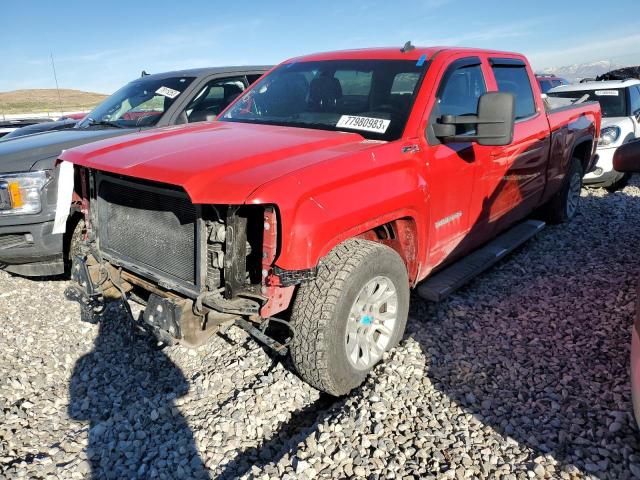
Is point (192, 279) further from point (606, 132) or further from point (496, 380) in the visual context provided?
point (606, 132)

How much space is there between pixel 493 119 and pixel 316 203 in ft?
4.42

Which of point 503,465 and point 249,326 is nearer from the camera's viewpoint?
point 503,465

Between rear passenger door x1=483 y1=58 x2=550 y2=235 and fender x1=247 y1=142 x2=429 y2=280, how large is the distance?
3.75ft

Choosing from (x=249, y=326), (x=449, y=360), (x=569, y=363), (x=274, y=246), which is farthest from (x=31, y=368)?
(x=569, y=363)

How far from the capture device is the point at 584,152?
6.00 meters

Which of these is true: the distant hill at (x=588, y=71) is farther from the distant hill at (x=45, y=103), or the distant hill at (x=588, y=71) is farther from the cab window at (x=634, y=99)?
the distant hill at (x=45, y=103)

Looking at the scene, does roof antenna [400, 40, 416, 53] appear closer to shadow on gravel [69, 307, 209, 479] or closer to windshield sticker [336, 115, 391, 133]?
windshield sticker [336, 115, 391, 133]

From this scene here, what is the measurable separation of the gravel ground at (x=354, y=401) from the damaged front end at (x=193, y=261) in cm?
53

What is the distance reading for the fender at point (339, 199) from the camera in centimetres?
234

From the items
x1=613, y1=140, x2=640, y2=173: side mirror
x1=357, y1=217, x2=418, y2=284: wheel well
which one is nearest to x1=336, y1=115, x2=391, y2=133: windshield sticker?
x1=357, y1=217, x2=418, y2=284: wheel well

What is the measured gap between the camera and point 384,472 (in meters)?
2.36

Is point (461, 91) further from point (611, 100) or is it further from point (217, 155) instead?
point (611, 100)

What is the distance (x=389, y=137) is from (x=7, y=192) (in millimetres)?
3131

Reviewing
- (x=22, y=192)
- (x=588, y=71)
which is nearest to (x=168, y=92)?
(x=22, y=192)
